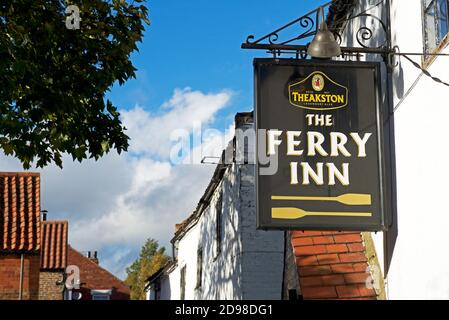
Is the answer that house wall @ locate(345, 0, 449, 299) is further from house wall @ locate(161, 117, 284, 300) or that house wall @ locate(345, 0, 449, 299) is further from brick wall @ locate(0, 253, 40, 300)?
brick wall @ locate(0, 253, 40, 300)

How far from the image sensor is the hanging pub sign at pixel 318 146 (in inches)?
358

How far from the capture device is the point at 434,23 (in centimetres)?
952

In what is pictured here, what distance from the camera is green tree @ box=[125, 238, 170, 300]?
64188mm

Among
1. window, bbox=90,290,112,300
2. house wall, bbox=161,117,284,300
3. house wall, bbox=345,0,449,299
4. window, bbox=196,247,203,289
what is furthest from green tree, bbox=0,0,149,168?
window, bbox=90,290,112,300

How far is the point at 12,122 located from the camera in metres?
12.0

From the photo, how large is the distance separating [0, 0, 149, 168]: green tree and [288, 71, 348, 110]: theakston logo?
4223 millimetres

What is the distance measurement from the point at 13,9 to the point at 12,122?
1.79 meters

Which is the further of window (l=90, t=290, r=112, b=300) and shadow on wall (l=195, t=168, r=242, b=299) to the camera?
window (l=90, t=290, r=112, b=300)

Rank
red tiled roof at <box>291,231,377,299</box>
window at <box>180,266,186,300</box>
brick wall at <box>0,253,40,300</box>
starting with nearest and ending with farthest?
red tiled roof at <box>291,231,377,299</box>
brick wall at <box>0,253,40,300</box>
window at <box>180,266,186,300</box>

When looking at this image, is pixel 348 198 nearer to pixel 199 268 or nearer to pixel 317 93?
pixel 317 93

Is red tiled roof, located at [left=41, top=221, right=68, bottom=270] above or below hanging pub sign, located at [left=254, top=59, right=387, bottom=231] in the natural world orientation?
above

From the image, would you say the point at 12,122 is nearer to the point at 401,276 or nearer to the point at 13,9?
the point at 13,9
